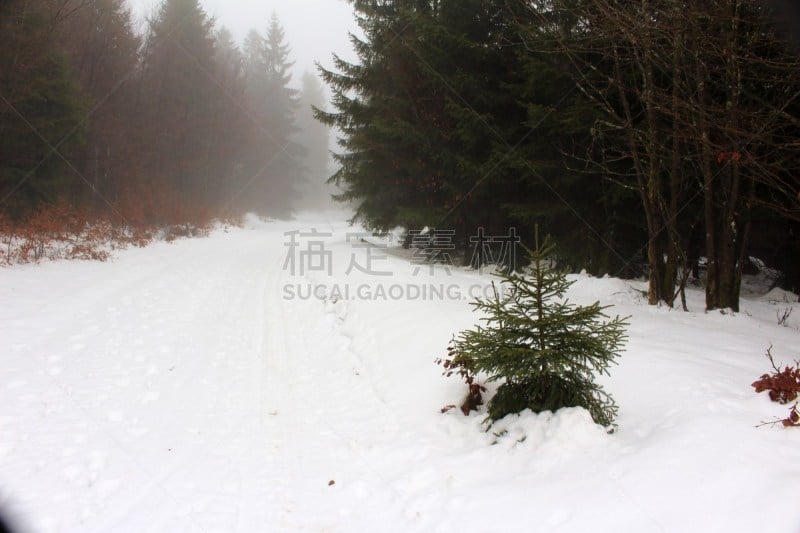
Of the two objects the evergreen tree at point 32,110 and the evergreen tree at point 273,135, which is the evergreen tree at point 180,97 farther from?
the evergreen tree at point 273,135

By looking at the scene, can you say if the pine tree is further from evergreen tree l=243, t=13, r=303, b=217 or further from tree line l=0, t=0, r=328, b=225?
evergreen tree l=243, t=13, r=303, b=217

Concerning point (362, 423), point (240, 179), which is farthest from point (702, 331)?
point (240, 179)

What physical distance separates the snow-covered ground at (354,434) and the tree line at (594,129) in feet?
7.50

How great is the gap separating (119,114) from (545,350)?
21754 millimetres

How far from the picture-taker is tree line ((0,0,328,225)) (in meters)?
12.1

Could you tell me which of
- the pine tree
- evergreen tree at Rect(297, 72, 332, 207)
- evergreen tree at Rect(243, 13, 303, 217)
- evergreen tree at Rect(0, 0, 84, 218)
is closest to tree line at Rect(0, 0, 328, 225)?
evergreen tree at Rect(0, 0, 84, 218)

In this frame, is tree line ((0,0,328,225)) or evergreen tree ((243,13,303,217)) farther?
evergreen tree ((243,13,303,217))

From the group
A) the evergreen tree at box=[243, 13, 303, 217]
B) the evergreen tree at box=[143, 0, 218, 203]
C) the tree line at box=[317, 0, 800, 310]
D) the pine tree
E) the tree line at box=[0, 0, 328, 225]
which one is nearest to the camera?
the pine tree

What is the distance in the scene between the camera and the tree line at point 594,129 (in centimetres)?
609

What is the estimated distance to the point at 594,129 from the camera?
7.48 m

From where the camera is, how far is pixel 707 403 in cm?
326

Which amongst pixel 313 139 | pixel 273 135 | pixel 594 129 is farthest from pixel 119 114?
pixel 313 139

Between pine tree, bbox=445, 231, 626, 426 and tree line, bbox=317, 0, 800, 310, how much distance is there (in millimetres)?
4123

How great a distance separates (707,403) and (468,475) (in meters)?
2.01
